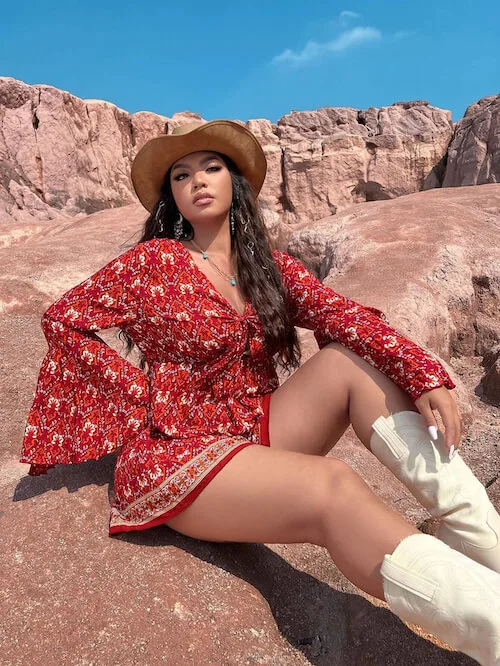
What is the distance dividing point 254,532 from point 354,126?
23.0 meters

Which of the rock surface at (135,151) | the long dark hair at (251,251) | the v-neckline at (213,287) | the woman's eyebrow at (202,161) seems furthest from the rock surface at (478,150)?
the v-neckline at (213,287)

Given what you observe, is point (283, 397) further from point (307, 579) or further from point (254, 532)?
point (307, 579)

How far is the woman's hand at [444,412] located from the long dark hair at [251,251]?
609 mm

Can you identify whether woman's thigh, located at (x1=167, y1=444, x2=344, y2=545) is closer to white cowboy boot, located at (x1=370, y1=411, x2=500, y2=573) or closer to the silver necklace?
white cowboy boot, located at (x1=370, y1=411, x2=500, y2=573)

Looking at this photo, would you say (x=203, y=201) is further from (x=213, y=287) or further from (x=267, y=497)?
(x=267, y=497)

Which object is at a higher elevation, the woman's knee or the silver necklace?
the silver necklace

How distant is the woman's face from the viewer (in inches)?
87.0

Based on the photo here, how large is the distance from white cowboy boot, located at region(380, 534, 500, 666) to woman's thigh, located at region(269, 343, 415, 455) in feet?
1.62

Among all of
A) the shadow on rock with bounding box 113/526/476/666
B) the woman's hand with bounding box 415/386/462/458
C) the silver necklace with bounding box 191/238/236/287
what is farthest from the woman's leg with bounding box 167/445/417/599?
the silver necklace with bounding box 191/238/236/287

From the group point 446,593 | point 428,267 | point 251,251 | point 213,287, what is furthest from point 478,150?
point 446,593

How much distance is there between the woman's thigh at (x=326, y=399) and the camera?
1.94 meters

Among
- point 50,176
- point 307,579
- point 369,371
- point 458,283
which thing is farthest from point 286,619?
point 50,176

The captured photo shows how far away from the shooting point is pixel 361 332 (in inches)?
80.7

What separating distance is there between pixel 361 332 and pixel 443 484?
581 millimetres
